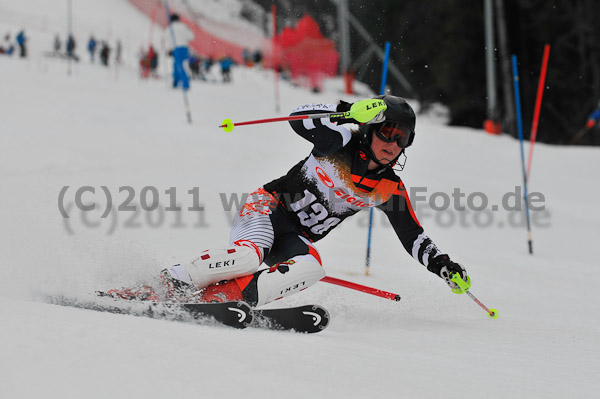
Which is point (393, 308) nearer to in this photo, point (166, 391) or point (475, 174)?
point (166, 391)

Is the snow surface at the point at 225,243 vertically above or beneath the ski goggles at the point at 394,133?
beneath

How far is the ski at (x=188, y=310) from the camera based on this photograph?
292cm

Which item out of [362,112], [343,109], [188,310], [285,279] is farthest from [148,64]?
[188,310]

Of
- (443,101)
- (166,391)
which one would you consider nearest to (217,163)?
Result: (166,391)

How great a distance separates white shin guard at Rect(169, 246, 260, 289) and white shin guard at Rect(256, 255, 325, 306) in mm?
130

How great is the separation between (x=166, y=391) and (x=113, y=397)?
16 centimetres

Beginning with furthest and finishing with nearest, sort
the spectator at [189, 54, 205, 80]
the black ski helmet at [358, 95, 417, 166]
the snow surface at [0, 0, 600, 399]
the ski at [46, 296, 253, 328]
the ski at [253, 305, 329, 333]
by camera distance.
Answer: the spectator at [189, 54, 205, 80], the black ski helmet at [358, 95, 417, 166], the ski at [253, 305, 329, 333], the ski at [46, 296, 253, 328], the snow surface at [0, 0, 600, 399]

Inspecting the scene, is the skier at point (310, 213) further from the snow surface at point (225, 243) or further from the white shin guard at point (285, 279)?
the snow surface at point (225, 243)

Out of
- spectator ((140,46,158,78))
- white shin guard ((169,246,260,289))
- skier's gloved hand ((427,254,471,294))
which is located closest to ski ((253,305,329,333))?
white shin guard ((169,246,260,289))

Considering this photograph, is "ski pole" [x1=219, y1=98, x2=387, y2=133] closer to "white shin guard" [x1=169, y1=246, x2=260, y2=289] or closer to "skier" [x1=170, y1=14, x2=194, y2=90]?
"white shin guard" [x1=169, y1=246, x2=260, y2=289]

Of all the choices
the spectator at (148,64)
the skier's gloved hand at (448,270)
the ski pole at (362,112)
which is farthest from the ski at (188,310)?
the spectator at (148,64)

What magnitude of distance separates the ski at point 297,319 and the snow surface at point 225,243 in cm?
9

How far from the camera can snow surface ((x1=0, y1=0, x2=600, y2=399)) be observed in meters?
2.04

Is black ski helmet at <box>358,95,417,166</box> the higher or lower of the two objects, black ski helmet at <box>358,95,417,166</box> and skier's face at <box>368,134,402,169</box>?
the higher
